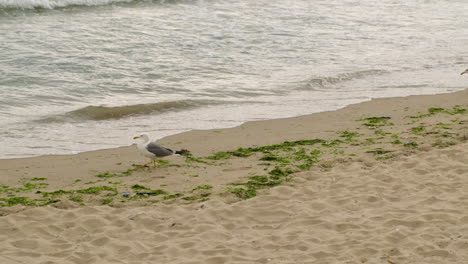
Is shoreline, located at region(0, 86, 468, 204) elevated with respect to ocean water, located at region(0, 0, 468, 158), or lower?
lower

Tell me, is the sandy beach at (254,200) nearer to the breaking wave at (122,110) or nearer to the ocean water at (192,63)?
the ocean water at (192,63)

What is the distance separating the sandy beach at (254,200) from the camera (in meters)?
5.21

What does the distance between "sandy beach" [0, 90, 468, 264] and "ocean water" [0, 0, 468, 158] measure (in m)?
1.26

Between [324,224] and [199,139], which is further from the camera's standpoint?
[199,139]

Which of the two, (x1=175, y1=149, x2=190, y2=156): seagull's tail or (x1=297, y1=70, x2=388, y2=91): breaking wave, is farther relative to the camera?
(x1=297, y1=70, x2=388, y2=91): breaking wave

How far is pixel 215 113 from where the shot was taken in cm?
1068

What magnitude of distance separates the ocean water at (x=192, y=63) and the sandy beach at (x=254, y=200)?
1.26m

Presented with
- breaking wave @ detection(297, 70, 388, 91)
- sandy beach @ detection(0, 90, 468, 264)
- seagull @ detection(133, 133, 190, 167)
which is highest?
breaking wave @ detection(297, 70, 388, 91)

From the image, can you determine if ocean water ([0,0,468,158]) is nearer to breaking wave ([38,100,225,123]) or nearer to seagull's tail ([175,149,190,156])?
breaking wave ([38,100,225,123])

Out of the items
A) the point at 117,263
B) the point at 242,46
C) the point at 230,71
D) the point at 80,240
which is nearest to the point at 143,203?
the point at 80,240

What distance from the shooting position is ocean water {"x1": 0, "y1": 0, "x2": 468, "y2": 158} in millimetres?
10234

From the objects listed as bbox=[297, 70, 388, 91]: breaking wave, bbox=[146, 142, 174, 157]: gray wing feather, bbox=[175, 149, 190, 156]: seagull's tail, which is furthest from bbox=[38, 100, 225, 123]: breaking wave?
bbox=[146, 142, 174, 157]: gray wing feather

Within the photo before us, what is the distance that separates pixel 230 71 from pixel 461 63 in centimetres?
566

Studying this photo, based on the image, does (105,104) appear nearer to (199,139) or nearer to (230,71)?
(199,139)
